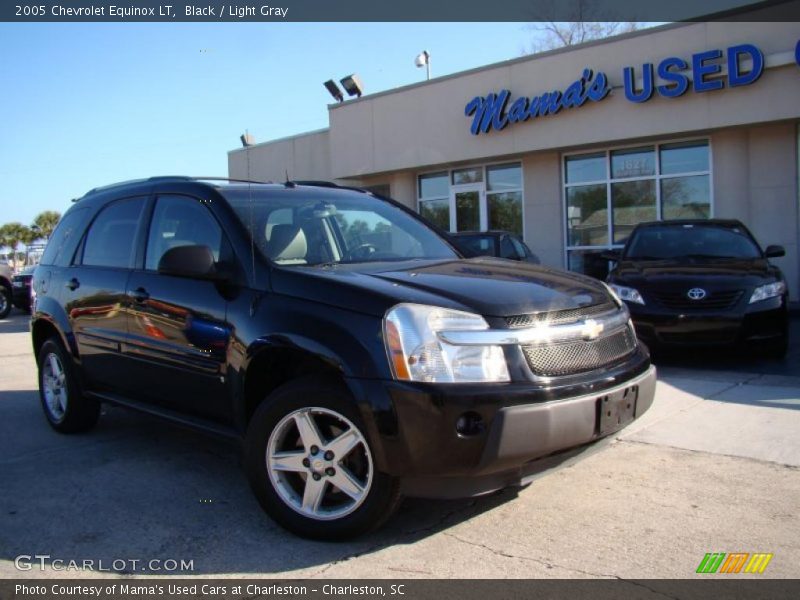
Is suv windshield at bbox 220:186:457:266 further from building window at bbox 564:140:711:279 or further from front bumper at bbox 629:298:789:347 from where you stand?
building window at bbox 564:140:711:279

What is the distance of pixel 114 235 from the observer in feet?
16.4

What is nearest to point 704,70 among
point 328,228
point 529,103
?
point 529,103

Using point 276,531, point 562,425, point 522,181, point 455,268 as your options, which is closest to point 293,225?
point 455,268

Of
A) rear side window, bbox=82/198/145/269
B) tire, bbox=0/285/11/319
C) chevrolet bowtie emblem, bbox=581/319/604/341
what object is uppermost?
rear side window, bbox=82/198/145/269

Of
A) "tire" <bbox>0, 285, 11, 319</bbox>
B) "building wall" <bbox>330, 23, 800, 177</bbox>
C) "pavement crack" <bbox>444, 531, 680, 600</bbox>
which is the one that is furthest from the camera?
"tire" <bbox>0, 285, 11, 319</bbox>

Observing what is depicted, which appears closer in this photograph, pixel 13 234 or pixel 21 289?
pixel 21 289

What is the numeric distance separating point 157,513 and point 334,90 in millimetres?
17149

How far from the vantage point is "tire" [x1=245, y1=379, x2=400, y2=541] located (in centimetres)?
320

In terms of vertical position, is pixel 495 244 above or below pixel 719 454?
above

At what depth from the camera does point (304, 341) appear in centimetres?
333

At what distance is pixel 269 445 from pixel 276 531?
463mm

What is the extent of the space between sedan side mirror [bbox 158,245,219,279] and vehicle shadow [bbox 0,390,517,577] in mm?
954

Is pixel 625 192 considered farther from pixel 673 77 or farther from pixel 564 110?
pixel 673 77

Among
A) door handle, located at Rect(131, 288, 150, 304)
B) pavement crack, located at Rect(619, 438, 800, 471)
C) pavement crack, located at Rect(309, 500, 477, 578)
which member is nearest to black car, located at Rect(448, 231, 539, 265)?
pavement crack, located at Rect(619, 438, 800, 471)
